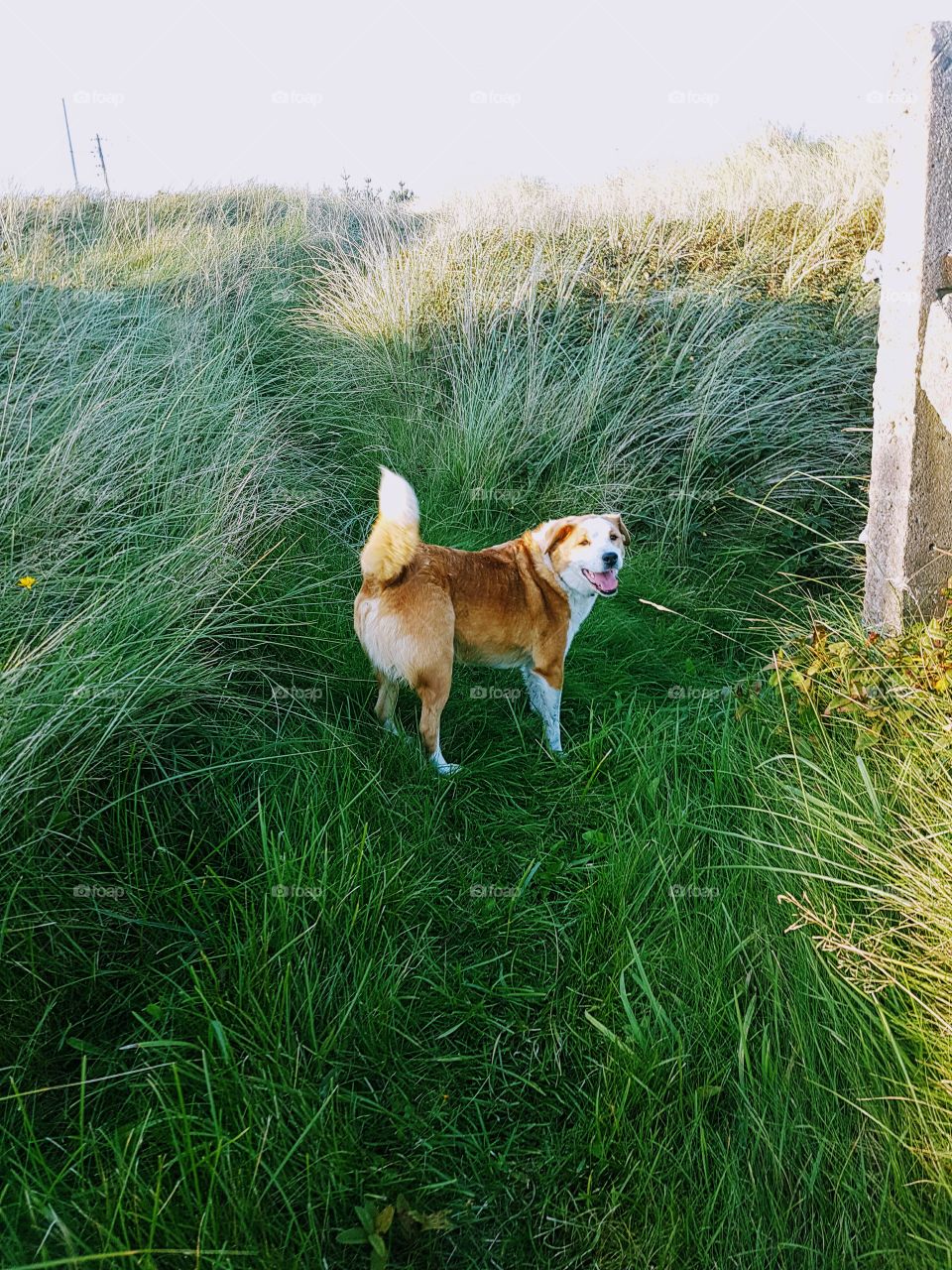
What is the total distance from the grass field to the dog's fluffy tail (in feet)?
1.62

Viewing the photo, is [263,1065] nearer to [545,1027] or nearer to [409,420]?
[545,1027]

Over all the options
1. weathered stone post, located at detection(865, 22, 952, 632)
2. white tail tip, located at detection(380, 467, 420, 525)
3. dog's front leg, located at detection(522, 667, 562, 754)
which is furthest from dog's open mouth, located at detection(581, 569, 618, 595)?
weathered stone post, located at detection(865, 22, 952, 632)

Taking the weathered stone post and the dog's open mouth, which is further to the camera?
the dog's open mouth

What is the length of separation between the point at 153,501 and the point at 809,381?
4.22 metres

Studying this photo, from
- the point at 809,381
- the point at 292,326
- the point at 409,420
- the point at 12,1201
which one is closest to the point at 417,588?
the point at 12,1201

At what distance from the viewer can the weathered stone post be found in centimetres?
311

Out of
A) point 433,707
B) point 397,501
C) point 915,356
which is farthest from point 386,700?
point 915,356

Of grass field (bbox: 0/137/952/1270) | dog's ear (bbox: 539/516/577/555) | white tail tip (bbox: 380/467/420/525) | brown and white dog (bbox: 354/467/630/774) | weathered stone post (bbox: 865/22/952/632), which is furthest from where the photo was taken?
dog's ear (bbox: 539/516/577/555)

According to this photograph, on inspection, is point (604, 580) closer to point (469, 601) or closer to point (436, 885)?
point (469, 601)

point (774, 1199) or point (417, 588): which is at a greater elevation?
point (417, 588)

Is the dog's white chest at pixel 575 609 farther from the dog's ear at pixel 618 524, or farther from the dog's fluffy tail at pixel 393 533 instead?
the dog's fluffy tail at pixel 393 533

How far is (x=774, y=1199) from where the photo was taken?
5.99 feet

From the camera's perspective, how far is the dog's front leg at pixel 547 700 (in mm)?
3783

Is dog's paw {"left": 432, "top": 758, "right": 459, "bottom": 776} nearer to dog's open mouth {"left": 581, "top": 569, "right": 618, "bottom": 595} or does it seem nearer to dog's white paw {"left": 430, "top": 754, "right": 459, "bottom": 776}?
dog's white paw {"left": 430, "top": 754, "right": 459, "bottom": 776}
